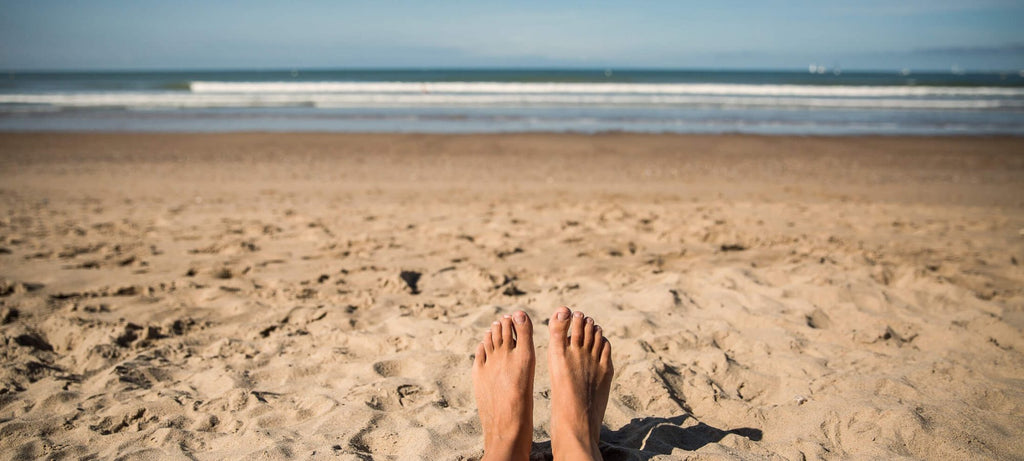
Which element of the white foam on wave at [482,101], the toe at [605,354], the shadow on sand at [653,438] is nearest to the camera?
the shadow on sand at [653,438]

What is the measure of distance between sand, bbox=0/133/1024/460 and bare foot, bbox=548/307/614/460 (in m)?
0.13

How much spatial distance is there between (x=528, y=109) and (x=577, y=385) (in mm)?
16686

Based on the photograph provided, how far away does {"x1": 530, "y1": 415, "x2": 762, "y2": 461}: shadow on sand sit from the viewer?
187 centimetres

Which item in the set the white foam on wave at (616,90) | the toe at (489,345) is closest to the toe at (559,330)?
the toe at (489,345)

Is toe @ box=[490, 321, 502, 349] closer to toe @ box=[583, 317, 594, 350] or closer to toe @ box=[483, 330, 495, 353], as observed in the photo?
toe @ box=[483, 330, 495, 353]

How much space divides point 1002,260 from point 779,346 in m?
2.44

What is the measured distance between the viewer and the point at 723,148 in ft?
33.9

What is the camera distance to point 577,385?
2018 millimetres

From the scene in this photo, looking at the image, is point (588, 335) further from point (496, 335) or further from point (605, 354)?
point (496, 335)

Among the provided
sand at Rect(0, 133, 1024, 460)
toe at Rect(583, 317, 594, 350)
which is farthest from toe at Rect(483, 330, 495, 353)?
toe at Rect(583, 317, 594, 350)

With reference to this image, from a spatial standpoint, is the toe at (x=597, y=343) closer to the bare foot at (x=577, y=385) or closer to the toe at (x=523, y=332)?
the bare foot at (x=577, y=385)

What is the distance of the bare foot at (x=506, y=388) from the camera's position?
186 cm

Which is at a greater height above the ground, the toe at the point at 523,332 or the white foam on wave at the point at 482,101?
the white foam on wave at the point at 482,101

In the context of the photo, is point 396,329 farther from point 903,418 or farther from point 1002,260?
point 1002,260
